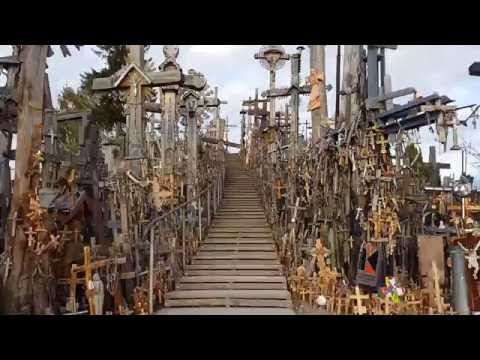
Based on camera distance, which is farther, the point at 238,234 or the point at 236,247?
the point at 238,234

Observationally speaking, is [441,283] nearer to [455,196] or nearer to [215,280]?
[455,196]

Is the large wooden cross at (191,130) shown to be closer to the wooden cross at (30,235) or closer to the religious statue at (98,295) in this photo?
the religious statue at (98,295)

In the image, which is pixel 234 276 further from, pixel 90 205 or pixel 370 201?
pixel 90 205

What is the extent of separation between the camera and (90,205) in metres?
6.13

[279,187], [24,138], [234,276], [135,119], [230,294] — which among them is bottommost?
[230,294]

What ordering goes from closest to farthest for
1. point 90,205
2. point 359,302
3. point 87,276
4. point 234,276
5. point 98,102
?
point 87,276 < point 359,302 < point 234,276 < point 90,205 < point 98,102

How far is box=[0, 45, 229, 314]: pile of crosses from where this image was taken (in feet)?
14.0

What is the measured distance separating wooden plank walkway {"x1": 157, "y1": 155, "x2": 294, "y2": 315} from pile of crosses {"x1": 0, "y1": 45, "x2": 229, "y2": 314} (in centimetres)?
20

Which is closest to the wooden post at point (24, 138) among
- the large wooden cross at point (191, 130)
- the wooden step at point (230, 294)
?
the wooden step at point (230, 294)

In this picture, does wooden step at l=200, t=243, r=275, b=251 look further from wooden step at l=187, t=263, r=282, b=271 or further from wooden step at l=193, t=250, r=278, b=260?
wooden step at l=187, t=263, r=282, b=271

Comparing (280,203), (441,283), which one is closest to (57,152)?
(280,203)

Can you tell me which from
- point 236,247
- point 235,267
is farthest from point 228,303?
point 236,247

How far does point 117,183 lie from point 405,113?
304cm

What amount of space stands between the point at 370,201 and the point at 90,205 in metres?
3.15
